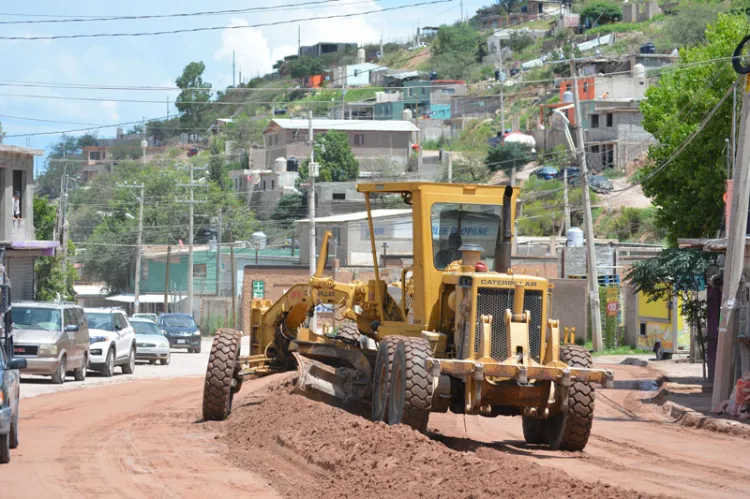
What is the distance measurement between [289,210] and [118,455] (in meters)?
93.0

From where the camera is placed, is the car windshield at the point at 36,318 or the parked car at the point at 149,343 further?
the parked car at the point at 149,343

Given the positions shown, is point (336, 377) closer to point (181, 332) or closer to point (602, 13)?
point (181, 332)

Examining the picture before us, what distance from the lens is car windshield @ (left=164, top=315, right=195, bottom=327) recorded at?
163 feet

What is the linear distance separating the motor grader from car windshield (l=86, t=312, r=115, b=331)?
43.6 feet

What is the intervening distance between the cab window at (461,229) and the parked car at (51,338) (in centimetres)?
1317

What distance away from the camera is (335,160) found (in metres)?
110

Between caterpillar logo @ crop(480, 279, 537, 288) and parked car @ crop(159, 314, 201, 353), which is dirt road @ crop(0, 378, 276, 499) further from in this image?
parked car @ crop(159, 314, 201, 353)

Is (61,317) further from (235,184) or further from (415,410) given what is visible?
(235,184)

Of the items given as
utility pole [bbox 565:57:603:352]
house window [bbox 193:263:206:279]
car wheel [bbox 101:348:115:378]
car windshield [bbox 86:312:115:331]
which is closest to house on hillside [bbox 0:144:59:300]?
car windshield [bbox 86:312:115:331]

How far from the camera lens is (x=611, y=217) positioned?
81.1m

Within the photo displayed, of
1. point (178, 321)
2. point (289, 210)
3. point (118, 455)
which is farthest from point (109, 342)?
point (289, 210)

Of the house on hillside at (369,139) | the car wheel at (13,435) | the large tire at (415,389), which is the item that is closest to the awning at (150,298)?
the house on hillside at (369,139)

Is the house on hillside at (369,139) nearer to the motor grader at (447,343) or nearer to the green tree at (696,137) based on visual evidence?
the green tree at (696,137)

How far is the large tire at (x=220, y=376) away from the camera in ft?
56.9
